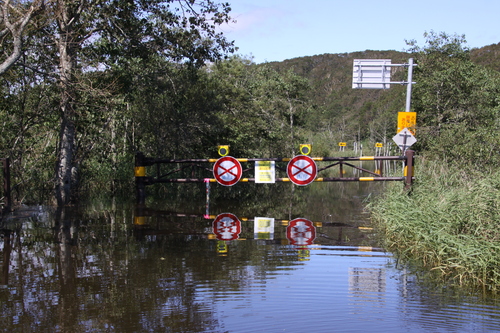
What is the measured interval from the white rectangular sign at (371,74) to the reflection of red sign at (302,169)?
764 centimetres

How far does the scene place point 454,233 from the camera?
7145mm

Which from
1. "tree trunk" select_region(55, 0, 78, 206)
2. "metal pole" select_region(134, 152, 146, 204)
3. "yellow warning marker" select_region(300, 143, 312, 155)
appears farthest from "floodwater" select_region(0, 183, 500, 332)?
"metal pole" select_region(134, 152, 146, 204)

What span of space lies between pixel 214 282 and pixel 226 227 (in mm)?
4066

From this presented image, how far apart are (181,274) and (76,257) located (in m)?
1.75

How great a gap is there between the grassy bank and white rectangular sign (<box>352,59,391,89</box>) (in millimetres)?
10094

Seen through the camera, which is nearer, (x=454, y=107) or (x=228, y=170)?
(x=228, y=170)

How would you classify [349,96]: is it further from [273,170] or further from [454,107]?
[273,170]

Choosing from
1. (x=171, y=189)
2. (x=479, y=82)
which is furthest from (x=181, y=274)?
(x=479, y=82)

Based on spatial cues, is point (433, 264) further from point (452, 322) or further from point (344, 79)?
point (344, 79)

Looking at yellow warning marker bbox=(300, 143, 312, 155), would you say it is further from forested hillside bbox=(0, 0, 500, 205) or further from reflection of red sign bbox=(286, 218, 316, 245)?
forested hillside bbox=(0, 0, 500, 205)

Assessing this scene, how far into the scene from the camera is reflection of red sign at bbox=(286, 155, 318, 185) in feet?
40.5

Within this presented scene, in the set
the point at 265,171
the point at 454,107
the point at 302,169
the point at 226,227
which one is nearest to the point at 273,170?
the point at 265,171

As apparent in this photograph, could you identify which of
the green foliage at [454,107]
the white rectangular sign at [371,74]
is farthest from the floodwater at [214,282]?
the white rectangular sign at [371,74]

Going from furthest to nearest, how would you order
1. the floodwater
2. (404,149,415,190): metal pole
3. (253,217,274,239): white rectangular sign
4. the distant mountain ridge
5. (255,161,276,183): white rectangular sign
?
the distant mountain ridge < (255,161,276,183): white rectangular sign < (404,149,415,190): metal pole < (253,217,274,239): white rectangular sign < the floodwater
